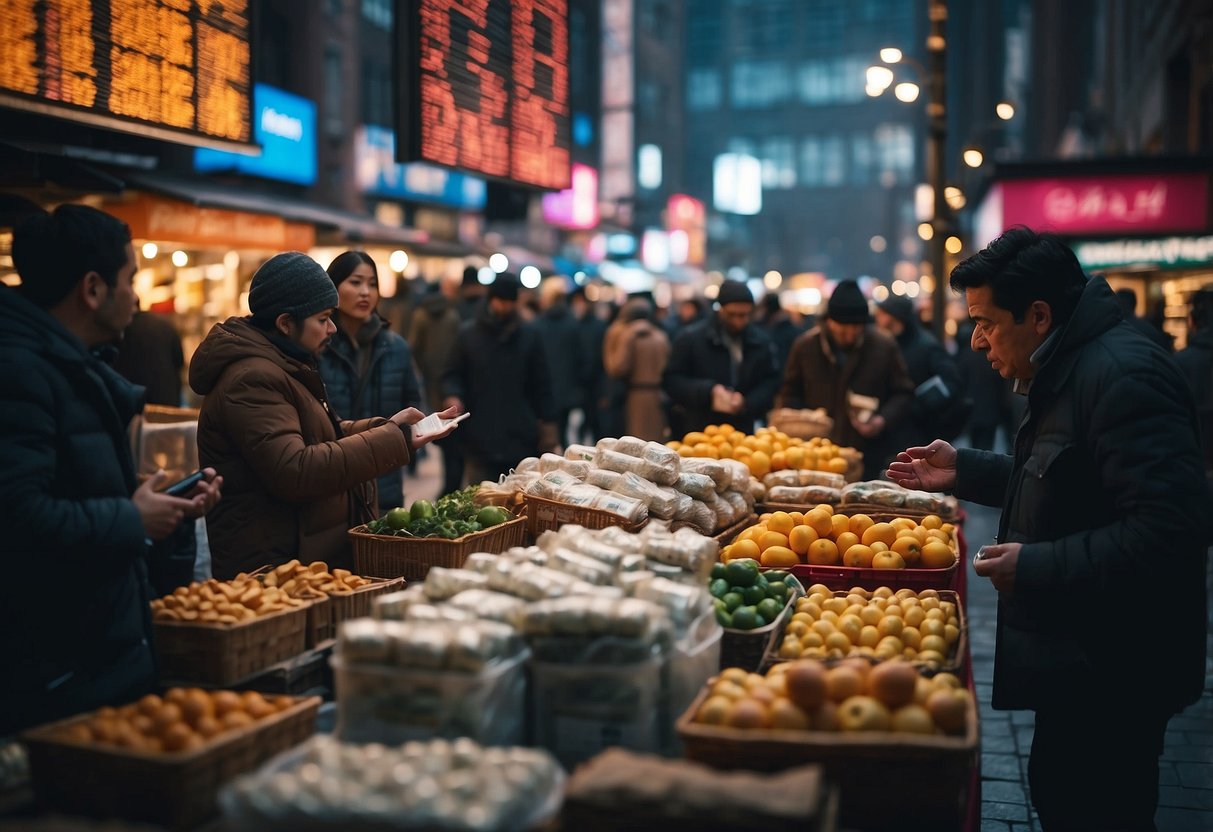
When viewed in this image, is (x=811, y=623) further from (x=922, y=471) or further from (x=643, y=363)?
(x=643, y=363)

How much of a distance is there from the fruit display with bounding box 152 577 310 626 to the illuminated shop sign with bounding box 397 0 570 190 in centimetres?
375

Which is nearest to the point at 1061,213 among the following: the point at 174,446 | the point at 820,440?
the point at 820,440

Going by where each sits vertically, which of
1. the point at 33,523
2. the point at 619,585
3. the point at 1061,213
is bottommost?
the point at 619,585

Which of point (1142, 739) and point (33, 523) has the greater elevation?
point (33, 523)

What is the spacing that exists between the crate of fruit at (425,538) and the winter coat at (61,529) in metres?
1.41

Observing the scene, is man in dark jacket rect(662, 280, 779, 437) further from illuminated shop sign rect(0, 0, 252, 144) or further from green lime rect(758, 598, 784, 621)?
green lime rect(758, 598, 784, 621)

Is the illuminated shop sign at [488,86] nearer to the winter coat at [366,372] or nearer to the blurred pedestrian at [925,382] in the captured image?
the winter coat at [366,372]

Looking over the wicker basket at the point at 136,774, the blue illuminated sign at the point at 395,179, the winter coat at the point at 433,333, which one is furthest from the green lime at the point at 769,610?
the blue illuminated sign at the point at 395,179

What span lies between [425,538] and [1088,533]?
245 cm

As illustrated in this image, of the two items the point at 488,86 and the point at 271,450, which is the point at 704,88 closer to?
the point at 488,86

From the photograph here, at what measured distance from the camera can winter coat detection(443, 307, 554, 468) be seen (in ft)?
32.4

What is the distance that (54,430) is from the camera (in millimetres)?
3166

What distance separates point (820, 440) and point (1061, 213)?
11.7 metres

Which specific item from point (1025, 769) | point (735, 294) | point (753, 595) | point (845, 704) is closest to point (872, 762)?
point (845, 704)
